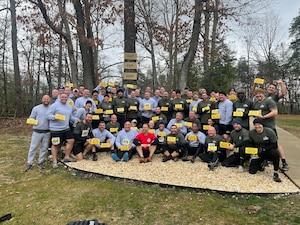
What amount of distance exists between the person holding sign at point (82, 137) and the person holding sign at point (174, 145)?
2.02 metres

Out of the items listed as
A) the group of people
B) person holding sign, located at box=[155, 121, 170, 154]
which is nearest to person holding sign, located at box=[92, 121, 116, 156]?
the group of people

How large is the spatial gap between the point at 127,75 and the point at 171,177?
209 inches

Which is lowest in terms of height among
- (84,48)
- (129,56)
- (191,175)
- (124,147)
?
(191,175)

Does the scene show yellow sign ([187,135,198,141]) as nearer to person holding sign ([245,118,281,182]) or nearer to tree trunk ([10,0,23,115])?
person holding sign ([245,118,281,182])

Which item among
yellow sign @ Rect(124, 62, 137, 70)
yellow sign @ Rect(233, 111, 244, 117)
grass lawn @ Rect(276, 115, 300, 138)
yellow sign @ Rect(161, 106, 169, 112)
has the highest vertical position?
yellow sign @ Rect(124, 62, 137, 70)

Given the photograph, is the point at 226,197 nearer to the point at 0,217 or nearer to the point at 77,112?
the point at 0,217

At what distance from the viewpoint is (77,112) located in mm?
7156

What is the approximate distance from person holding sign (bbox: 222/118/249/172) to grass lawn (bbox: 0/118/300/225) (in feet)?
4.67

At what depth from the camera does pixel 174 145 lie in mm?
6902

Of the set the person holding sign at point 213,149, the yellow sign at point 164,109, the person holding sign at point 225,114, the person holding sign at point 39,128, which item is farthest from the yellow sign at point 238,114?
the person holding sign at point 39,128

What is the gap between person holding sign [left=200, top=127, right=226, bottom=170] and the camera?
6.34 meters

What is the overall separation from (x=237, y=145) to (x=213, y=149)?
559 mm

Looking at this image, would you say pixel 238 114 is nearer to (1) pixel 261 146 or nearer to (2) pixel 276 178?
(1) pixel 261 146

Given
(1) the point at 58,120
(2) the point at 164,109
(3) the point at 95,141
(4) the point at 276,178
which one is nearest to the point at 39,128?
(1) the point at 58,120
